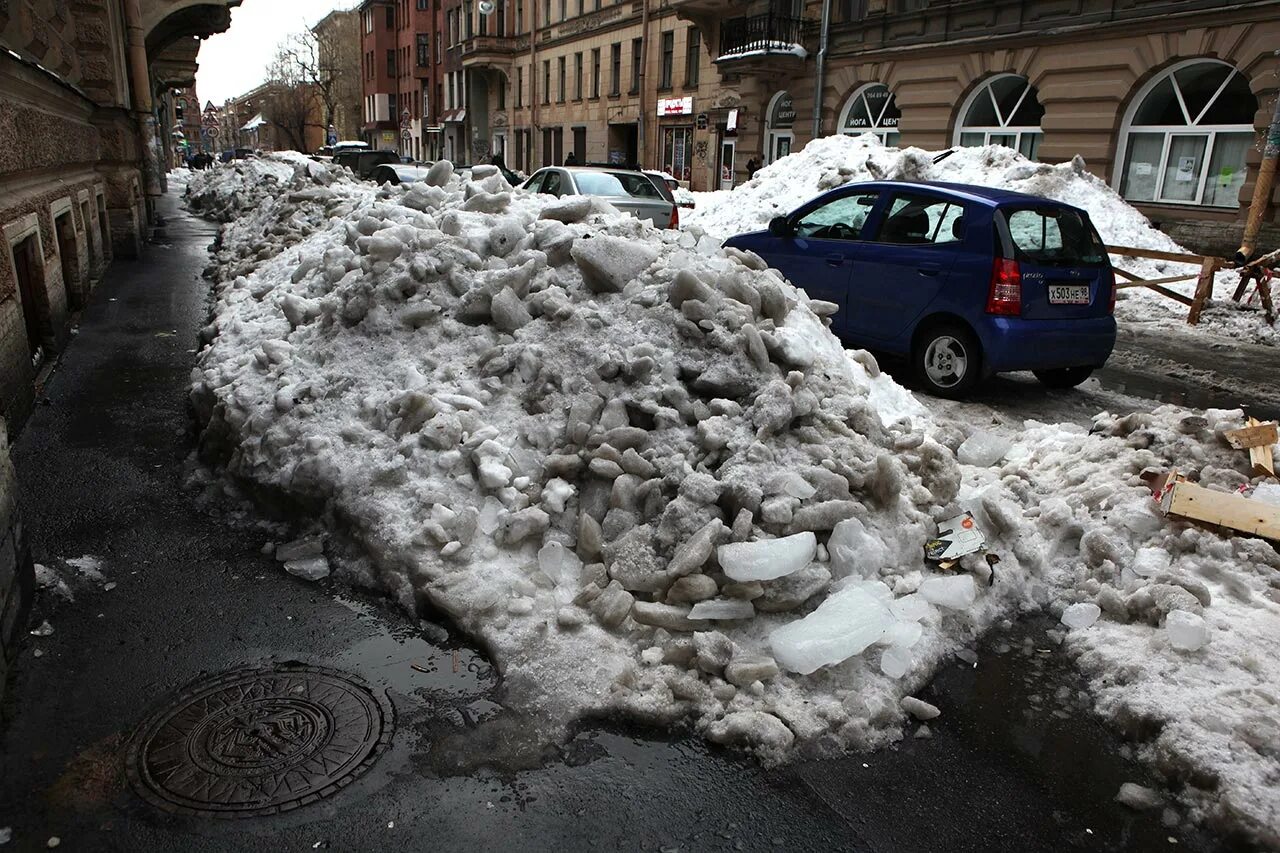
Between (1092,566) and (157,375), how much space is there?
290 inches

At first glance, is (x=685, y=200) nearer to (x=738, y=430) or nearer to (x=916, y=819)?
(x=738, y=430)

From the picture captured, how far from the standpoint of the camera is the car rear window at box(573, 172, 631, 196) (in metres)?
14.9

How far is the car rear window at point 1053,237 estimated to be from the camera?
23.8ft

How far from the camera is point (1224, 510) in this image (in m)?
4.21

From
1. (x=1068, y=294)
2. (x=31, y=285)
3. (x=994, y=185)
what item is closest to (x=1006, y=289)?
(x=1068, y=294)

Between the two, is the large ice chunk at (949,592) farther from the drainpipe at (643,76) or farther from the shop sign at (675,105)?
the drainpipe at (643,76)

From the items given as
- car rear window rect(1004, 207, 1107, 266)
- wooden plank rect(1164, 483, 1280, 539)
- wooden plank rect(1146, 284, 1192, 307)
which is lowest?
wooden plank rect(1164, 483, 1280, 539)

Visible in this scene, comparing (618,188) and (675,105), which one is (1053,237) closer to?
(618,188)

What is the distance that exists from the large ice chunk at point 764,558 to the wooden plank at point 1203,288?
34.9ft

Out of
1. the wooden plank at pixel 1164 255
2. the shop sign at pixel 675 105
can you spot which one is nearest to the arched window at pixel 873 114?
the shop sign at pixel 675 105

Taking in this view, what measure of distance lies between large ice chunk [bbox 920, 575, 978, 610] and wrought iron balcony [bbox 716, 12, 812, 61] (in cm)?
2557

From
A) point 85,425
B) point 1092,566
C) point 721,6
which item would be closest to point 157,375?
point 85,425

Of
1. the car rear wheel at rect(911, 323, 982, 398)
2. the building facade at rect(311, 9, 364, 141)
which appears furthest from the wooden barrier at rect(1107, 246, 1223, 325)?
the building facade at rect(311, 9, 364, 141)

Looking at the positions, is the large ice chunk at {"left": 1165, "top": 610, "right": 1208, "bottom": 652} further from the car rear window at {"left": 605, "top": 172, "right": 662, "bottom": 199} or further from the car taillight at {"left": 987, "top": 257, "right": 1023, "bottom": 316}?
the car rear window at {"left": 605, "top": 172, "right": 662, "bottom": 199}
